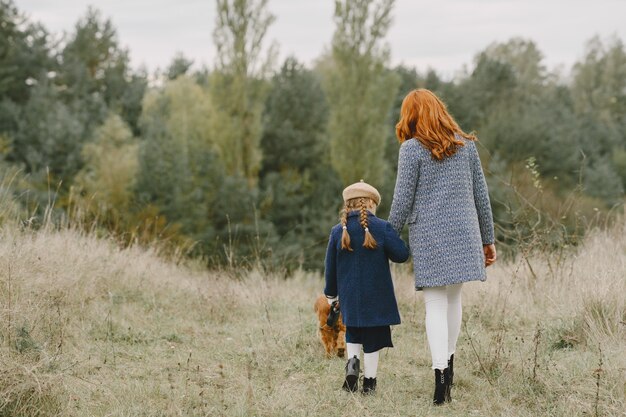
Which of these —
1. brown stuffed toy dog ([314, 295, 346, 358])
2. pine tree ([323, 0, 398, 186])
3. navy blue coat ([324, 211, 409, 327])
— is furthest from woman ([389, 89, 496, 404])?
pine tree ([323, 0, 398, 186])

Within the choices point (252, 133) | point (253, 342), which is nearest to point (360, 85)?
point (252, 133)

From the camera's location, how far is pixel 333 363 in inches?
191

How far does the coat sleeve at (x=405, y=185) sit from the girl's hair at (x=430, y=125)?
0.36ft

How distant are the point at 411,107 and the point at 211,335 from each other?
2837mm

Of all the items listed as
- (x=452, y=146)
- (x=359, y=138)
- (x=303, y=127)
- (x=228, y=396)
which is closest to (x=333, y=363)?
(x=228, y=396)

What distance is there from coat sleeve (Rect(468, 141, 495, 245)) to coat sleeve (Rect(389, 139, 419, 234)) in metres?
0.36

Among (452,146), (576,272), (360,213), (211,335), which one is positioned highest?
(452,146)

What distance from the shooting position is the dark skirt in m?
3.99

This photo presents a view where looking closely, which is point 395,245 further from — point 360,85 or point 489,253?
point 360,85

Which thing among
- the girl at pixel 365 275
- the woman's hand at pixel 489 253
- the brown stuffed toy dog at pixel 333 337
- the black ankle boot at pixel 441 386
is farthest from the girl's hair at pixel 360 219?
the brown stuffed toy dog at pixel 333 337

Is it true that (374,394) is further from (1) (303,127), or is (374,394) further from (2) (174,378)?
(1) (303,127)

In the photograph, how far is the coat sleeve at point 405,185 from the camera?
3814 mm

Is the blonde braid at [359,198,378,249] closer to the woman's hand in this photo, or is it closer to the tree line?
the woman's hand

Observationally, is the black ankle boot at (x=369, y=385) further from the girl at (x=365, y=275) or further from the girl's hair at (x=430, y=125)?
the girl's hair at (x=430, y=125)
